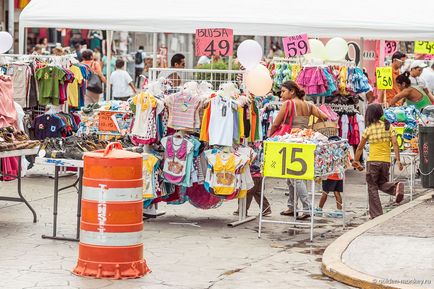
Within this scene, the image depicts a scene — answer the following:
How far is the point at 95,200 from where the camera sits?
9688 mm

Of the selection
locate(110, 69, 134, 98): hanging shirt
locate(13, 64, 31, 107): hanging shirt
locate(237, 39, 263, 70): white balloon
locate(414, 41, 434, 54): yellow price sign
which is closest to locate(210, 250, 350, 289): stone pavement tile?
locate(237, 39, 263, 70): white balloon

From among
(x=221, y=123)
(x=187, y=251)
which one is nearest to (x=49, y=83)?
(x=221, y=123)

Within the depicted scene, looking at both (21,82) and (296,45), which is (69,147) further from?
(21,82)

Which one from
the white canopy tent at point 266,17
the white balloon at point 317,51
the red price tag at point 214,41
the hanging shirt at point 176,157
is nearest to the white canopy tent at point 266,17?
the white canopy tent at point 266,17

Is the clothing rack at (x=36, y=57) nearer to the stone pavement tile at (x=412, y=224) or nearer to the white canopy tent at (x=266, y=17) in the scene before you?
the white canopy tent at (x=266, y=17)

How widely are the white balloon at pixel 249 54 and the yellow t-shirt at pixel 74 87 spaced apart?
4.78 metres

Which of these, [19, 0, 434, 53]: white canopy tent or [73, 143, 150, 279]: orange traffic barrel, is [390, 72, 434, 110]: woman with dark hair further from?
[73, 143, 150, 279]: orange traffic barrel

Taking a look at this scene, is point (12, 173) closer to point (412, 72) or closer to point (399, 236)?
point (399, 236)

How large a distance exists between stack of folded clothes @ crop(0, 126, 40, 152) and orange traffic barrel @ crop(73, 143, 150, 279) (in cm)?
274

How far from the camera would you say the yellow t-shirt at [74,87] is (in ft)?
59.2

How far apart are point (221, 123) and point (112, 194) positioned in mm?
3313

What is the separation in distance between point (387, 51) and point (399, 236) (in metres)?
11.3

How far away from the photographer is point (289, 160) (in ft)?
39.7

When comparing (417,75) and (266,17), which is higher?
(266,17)
